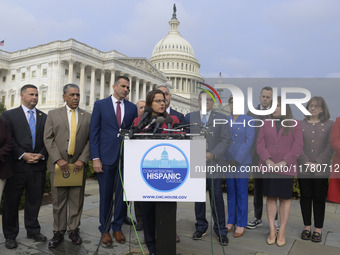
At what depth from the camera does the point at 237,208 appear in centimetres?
480

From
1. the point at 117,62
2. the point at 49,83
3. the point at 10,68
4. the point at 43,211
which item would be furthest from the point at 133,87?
the point at 43,211

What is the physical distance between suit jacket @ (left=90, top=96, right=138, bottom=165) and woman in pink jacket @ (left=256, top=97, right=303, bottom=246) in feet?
6.89

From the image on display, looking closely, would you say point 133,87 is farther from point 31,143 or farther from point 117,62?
point 31,143

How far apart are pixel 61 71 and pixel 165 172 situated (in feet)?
166

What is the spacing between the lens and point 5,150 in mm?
4121

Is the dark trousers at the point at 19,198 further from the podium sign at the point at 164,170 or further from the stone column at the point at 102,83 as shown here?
the stone column at the point at 102,83

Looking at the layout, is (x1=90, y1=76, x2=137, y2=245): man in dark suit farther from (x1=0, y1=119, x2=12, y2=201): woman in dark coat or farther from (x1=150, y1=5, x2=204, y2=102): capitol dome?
(x1=150, y1=5, x2=204, y2=102): capitol dome

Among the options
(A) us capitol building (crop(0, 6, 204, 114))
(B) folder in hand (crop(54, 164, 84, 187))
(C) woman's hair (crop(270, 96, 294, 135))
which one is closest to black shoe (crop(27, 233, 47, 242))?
(B) folder in hand (crop(54, 164, 84, 187))

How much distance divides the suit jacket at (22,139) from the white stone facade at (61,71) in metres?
45.8

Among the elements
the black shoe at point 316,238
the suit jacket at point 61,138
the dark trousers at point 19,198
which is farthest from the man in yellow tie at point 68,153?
the black shoe at point 316,238

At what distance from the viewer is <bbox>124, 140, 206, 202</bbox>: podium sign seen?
2.99 m

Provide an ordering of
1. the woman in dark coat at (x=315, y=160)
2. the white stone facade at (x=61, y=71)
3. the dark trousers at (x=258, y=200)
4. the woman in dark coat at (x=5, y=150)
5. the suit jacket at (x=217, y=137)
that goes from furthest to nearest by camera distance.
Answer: the white stone facade at (x=61, y=71), the dark trousers at (x=258, y=200), the woman in dark coat at (x=315, y=160), the suit jacket at (x=217, y=137), the woman in dark coat at (x=5, y=150)

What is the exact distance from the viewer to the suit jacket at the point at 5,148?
13.5 feet

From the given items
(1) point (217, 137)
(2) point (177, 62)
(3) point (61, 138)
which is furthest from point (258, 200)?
(2) point (177, 62)
